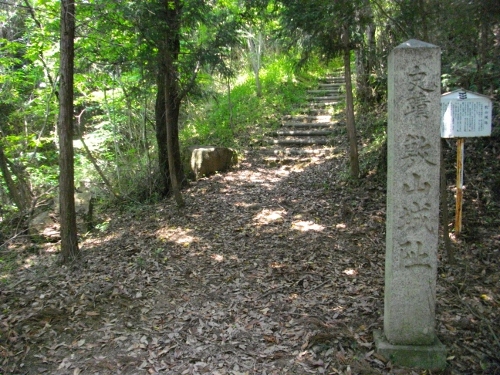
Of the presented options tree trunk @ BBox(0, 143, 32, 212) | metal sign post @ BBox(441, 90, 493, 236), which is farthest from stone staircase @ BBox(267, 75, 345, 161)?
tree trunk @ BBox(0, 143, 32, 212)

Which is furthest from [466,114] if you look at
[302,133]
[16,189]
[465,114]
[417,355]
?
[16,189]

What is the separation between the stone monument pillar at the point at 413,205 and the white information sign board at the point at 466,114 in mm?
2214

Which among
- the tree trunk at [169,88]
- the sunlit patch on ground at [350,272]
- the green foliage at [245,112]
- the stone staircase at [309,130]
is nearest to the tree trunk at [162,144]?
the tree trunk at [169,88]

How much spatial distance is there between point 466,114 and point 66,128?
5436 millimetres

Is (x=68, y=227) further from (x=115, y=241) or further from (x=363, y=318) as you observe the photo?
(x=363, y=318)

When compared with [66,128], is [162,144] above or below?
below

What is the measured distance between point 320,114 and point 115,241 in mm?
8982

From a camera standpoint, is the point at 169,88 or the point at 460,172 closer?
the point at 460,172

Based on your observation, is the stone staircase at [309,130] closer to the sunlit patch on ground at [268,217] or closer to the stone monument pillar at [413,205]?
the sunlit patch on ground at [268,217]

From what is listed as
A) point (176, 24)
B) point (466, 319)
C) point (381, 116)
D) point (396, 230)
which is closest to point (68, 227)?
point (176, 24)

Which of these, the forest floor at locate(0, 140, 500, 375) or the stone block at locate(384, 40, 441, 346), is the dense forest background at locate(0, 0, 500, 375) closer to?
the forest floor at locate(0, 140, 500, 375)

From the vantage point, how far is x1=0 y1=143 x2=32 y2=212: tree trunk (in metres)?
8.52

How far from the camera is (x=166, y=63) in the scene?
7.11 metres

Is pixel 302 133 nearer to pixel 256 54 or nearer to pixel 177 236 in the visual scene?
pixel 256 54
